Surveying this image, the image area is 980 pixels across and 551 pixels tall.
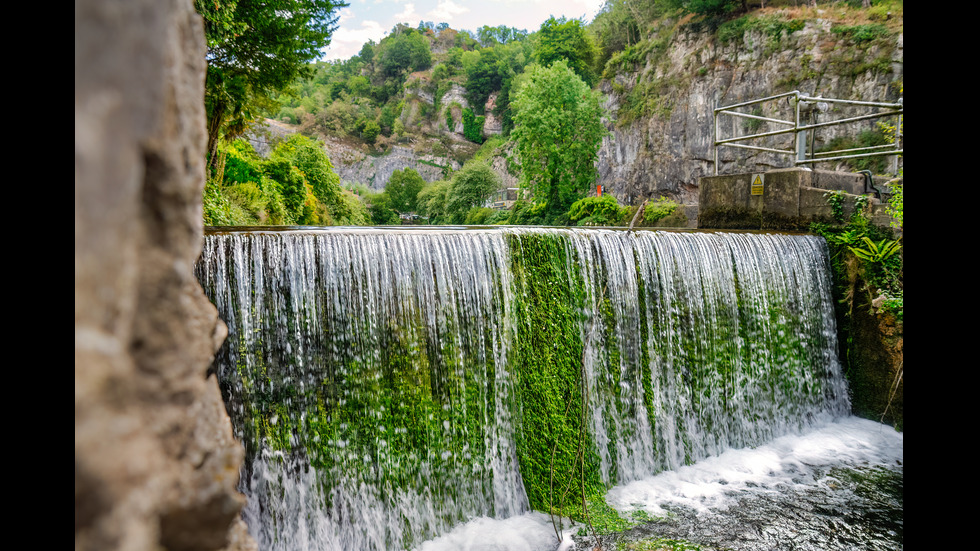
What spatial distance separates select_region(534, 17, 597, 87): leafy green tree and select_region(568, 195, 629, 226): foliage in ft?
67.9

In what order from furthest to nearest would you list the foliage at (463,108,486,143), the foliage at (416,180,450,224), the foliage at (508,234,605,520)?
the foliage at (463,108,486,143)
the foliage at (416,180,450,224)
the foliage at (508,234,605,520)

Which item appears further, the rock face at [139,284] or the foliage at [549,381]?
the foliage at [549,381]

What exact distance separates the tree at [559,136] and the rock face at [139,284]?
21.4 metres

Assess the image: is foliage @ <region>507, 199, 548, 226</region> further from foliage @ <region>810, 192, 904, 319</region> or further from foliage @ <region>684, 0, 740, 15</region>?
foliage @ <region>810, 192, 904, 319</region>

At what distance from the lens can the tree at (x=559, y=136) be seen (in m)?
21.9

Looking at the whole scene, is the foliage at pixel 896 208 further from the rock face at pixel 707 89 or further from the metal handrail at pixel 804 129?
the rock face at pixel 707 89

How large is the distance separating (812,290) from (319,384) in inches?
262

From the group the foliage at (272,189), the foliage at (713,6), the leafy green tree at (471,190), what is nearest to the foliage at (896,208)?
the foliage at (272,189)

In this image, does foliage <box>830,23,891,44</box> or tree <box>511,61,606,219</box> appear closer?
foliage <box>830,23,891,44</box>

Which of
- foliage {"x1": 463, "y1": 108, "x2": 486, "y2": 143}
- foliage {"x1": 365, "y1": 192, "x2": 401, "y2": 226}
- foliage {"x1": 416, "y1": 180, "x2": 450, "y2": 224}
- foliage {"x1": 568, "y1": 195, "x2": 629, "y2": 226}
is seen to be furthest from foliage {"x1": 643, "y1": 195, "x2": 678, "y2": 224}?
foliage {"x1": 463, "y1": 108, "x2": 486, "y2": 143}

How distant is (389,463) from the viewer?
4.34m

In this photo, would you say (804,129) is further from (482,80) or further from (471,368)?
(482,80)

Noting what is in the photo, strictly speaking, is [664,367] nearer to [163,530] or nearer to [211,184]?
[163,530]

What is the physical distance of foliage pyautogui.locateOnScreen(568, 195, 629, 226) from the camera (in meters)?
15.7
